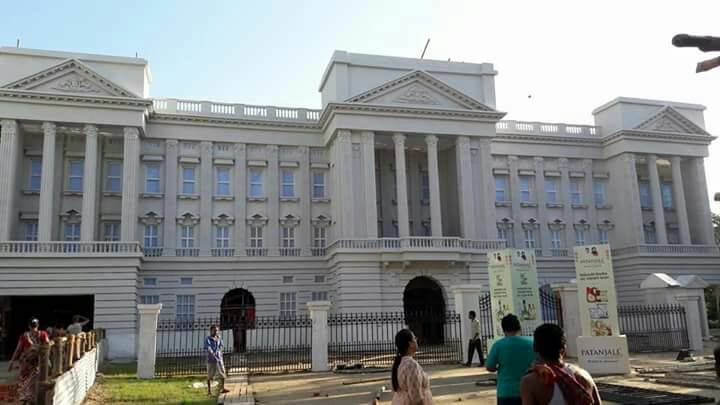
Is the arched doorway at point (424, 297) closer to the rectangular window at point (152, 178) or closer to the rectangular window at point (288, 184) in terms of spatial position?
the rectangular window at point (288, 184)

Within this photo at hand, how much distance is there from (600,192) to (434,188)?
14439 mm

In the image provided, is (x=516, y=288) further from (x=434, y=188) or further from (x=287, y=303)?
(x=287, y=303)

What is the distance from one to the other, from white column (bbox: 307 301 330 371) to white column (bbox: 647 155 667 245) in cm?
2802

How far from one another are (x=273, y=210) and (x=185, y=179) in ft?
17.3

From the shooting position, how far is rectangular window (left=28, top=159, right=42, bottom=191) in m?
31.5

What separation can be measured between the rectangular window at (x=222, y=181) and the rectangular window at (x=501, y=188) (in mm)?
17327

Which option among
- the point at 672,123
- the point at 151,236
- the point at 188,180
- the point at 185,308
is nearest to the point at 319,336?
the point at 185,308

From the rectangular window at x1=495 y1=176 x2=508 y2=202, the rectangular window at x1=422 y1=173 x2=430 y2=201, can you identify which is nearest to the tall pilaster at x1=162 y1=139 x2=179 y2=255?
the rectangular window at x1=422 y1=173 x2=430 y2=201

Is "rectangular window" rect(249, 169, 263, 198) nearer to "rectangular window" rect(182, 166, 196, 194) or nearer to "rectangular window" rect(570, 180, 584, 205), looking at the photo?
"rectangular window" rect(182, 166, 196, 194)

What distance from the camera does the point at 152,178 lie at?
3347 cm

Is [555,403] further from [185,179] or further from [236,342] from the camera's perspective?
[185,179]

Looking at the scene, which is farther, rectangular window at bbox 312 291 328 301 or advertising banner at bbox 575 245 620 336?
rectangular window at bbox 312 291 328 301

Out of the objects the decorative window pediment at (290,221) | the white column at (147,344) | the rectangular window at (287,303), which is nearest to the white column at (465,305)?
the white column at (147,344)

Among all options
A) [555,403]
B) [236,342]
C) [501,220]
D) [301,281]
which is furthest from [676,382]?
[501,220]
